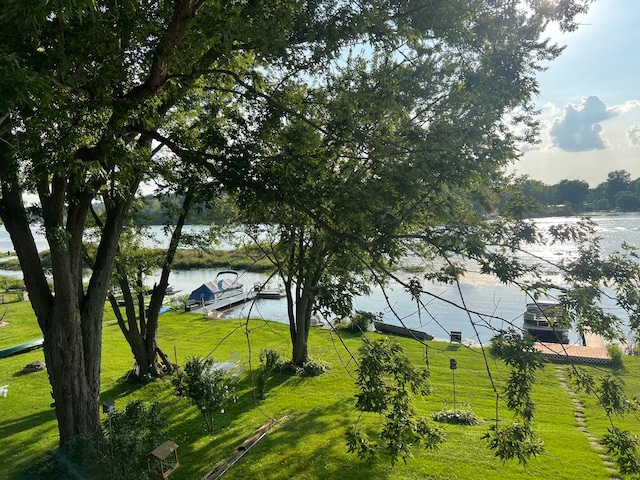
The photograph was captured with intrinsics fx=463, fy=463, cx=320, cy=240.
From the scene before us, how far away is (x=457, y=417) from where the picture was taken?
10742mm

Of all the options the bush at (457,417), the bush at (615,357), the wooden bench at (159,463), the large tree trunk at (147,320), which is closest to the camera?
the wooden bench at (159,463)

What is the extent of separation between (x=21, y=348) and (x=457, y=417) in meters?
17.0

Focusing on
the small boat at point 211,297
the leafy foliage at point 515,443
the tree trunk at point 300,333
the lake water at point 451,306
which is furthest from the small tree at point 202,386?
the small boat at point 211,297

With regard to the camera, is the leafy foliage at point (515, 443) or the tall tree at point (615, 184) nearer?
the leafy foliage at point (515, 443)

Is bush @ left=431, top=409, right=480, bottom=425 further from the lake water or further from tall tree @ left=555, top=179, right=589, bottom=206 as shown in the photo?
tall tree @ left=555, top=179, right=589, bottom=206

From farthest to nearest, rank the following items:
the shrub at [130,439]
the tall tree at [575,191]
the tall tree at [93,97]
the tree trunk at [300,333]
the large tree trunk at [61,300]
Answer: the tall tree at [575,191] → the tree trunk at [300,333] → the large tree trunk at [61,300] → the shrub at [130,439] → the tall tree at [93,97]

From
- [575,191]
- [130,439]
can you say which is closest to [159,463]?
[130,439]

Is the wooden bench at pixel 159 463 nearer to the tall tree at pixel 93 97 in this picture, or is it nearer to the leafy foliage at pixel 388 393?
the tall tree at pixel 93 97

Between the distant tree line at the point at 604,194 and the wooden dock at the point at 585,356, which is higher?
the distant tree line at the point at 604,194

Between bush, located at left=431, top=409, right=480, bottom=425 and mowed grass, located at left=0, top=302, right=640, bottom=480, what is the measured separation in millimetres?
274

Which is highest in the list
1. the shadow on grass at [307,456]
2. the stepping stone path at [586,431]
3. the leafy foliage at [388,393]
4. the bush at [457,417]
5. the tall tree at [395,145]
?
the tall tree at [395,145]

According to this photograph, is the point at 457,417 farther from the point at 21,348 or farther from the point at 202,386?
the point at 21,348

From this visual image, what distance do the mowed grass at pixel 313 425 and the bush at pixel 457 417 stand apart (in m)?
0.27

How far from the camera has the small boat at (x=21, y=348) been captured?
18.0 m
